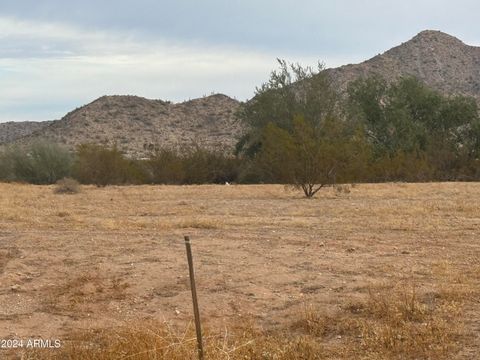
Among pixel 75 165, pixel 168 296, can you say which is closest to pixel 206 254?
pixel 168 296

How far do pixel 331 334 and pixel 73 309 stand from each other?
292cm

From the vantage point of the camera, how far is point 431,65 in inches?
2867

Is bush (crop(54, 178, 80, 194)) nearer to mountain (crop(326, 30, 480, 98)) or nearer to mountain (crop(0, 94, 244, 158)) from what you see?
mountain (crop(0, 94, 244, 158))

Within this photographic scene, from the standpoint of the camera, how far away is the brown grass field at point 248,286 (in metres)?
6.55

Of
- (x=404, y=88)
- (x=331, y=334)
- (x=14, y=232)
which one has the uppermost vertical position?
(x=404, y=88)

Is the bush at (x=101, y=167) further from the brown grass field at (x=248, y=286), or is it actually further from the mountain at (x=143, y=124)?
the brown grass field at (x=248, y=286)

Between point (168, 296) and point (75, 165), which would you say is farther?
point (75, 165)

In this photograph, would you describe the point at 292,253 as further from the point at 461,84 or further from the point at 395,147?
the point at 461,84

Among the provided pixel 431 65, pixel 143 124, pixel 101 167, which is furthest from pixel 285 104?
pixel 431 65

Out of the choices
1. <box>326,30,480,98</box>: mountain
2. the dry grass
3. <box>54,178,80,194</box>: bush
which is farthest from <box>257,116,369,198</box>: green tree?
<box>326,30,480,98</box>: mountain

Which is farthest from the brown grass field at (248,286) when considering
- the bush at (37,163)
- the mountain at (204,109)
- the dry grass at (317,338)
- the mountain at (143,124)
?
the mountain at (143,124)

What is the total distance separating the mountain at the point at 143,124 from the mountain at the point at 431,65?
11982 mm

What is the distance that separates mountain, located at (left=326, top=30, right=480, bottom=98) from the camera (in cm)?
6900

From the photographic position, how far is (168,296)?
854 centimetres
